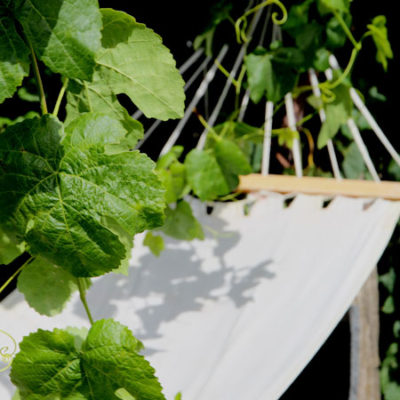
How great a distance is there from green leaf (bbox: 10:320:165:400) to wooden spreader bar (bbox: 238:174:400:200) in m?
1.21

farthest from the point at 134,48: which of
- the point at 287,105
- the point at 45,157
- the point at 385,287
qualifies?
the point at 385,287

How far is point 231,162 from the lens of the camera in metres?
1.41

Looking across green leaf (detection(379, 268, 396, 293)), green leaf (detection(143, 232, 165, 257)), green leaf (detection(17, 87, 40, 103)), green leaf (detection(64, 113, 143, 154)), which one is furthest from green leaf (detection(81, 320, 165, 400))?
green leaf (detection(379, 268, 396, 293))

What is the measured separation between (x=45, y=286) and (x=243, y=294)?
81cm

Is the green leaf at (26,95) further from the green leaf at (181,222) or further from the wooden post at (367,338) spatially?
the wooden post at (367,338)

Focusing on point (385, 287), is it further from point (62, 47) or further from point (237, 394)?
point (62, 47)

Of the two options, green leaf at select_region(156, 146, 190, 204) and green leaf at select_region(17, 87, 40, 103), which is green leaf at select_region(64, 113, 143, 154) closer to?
green leaf at select_region(156, 146, 190, 204)

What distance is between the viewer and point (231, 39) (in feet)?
6.23

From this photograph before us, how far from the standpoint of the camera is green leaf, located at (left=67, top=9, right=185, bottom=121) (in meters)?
0.70

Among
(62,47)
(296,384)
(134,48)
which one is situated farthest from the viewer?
(296,384)

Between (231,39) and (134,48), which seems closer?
(134,48)

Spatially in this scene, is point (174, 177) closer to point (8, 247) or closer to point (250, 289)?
point (250, 289)

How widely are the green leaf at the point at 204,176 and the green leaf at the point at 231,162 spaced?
0.01 metres

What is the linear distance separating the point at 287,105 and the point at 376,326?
37.1 inches
